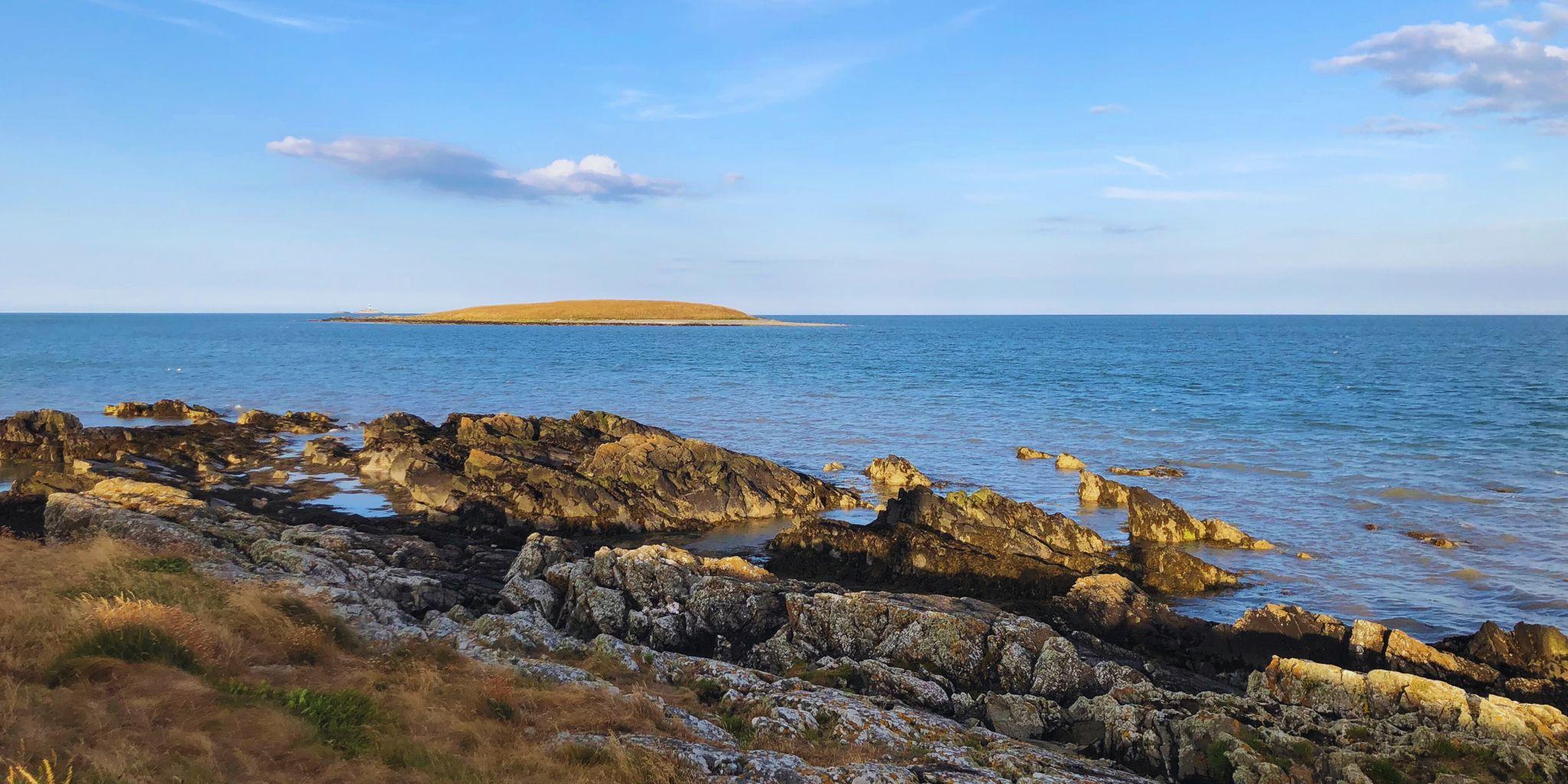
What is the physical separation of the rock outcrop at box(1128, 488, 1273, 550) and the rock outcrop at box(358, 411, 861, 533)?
11.0 metres

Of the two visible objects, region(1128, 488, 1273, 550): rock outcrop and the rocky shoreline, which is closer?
the rocky shoreline

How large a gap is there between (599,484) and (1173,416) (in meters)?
44.6

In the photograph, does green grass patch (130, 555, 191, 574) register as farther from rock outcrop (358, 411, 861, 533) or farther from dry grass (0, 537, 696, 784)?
rock outcrop (358, 411, 861, 533)

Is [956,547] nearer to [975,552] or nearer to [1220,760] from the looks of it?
[975,552]

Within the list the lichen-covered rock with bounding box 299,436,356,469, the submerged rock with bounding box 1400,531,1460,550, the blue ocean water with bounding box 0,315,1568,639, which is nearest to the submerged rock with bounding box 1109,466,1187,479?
the blue ocean water with bounding box 0,315,1568,639

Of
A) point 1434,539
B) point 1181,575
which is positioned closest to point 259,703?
point 1181,575

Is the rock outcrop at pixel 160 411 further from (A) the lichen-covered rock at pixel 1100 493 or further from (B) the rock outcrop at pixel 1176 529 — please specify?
(B) the rock outcrop at pixel 1176 529

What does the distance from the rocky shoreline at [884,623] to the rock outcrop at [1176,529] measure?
0.10m

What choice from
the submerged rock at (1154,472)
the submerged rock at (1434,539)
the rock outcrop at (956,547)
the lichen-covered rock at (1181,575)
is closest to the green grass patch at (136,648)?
the rock outcrop at (956,547)

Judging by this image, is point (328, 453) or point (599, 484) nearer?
point (599, 484)

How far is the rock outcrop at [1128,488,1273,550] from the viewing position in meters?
29.5

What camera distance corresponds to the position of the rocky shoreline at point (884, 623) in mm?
12727

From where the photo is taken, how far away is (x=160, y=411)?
184 ft

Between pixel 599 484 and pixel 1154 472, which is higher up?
pixel 599 484
